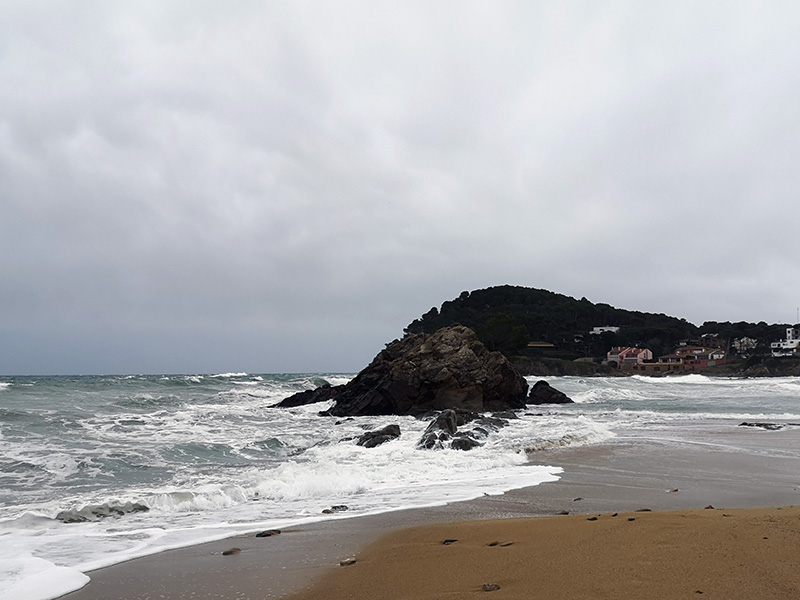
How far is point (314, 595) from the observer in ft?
14.7


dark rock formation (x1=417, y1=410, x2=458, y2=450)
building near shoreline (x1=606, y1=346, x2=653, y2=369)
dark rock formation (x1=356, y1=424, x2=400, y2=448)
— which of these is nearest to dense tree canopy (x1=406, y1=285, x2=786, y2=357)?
building near shoreline (x1=606, y1=346, x2=653, y2=369)

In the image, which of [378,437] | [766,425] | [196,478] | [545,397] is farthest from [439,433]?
[545,397]

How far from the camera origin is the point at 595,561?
4.57m

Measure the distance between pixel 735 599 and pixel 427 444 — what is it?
11647mm

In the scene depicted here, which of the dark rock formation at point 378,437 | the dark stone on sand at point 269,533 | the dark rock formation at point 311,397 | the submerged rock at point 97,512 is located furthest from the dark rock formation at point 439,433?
the dark rock formation at point 311,397

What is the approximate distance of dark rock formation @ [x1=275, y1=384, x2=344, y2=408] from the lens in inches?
1423

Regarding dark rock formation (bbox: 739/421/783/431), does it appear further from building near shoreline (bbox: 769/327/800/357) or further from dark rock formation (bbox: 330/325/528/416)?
building near shoreline (bbox: 769/327/800/357)

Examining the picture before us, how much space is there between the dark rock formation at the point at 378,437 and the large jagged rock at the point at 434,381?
12.1m

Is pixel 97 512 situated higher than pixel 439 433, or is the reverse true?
pixel 439 433

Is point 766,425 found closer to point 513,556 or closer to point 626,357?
point 513,556

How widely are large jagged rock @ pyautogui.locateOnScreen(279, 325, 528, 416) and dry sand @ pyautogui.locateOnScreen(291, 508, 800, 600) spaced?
2403cm

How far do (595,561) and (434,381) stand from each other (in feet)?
90.1

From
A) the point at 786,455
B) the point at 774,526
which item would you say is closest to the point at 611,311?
the point at 786,455

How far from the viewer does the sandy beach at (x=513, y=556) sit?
4.07 meters
